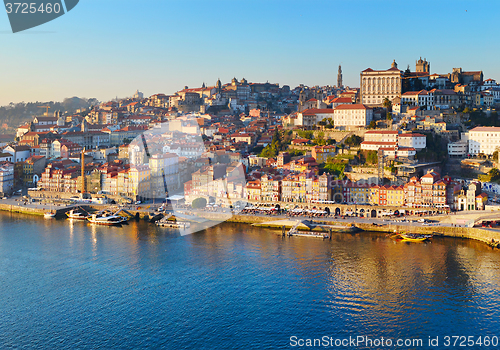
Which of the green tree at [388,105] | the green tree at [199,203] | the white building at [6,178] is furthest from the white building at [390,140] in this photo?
the white building at [6,178]

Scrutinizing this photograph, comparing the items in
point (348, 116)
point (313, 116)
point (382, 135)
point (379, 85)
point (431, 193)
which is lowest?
point (431, 193)

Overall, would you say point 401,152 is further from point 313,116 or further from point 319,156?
point 313,116

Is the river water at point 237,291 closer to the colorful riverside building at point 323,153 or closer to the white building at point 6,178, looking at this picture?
the colorful riverside building at point 323,153

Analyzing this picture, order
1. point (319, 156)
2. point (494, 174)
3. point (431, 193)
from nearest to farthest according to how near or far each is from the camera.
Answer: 1. point (431, 193)
2. point (494, 174)
3. point (319, 156)

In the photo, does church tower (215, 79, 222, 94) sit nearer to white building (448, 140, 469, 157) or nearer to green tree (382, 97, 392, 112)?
green tree (382, 97, 392, 112)

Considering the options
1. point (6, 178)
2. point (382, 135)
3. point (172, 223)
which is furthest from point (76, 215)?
point (382, 135)

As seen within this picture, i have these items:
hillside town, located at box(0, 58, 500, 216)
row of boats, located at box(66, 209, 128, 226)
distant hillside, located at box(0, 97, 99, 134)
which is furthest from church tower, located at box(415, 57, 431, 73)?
distant hillside, located at box(0, 97, 99, 134)
